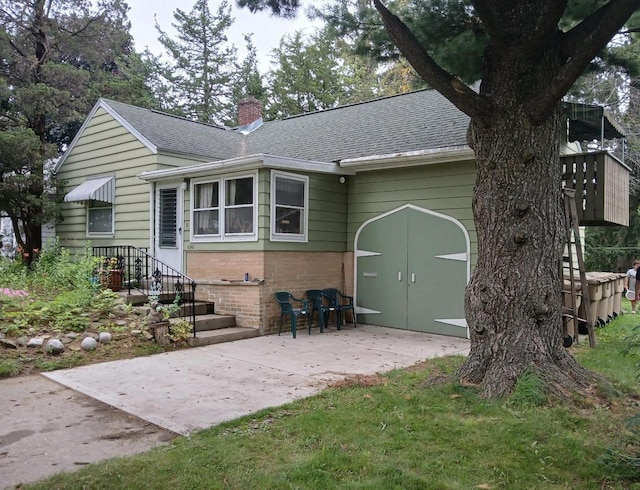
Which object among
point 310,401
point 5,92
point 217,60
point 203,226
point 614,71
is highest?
point 217,60

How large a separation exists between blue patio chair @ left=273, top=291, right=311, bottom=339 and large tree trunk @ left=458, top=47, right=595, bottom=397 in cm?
392

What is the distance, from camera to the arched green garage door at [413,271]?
28.0ft

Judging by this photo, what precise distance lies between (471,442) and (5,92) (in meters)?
14.3

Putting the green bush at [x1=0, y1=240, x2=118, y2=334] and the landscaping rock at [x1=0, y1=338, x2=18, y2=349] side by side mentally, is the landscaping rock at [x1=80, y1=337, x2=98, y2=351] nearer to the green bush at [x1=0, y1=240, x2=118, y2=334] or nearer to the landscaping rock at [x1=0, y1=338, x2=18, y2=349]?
the green bush at [x1=0, y1=240, x2=118, y2=334]

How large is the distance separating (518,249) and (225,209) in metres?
6.03

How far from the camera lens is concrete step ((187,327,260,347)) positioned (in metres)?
7.65

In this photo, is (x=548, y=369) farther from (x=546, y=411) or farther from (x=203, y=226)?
(x=203, y=226)

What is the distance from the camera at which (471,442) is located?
3.65 meters

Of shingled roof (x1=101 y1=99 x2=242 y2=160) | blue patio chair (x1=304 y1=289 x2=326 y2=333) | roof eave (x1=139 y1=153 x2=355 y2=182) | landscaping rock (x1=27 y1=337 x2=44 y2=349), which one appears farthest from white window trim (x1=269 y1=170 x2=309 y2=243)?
landscaping rock (x1=27 y1=337 x2=44 y2=349)

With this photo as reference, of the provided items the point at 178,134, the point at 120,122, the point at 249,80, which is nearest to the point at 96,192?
the point at 120,122

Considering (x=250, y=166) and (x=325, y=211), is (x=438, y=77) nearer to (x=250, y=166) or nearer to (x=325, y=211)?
(x=250, y=166)

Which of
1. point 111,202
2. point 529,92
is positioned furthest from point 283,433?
point 111,202

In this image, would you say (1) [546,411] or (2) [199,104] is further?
(2) [199,104]

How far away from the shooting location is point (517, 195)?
15.9 ft
